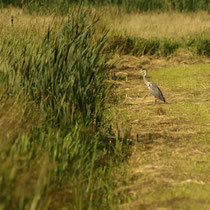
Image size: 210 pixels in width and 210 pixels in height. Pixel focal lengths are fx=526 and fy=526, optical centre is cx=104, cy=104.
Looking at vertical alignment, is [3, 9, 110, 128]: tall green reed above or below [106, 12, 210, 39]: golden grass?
above

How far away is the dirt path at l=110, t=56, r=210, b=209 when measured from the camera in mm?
4371

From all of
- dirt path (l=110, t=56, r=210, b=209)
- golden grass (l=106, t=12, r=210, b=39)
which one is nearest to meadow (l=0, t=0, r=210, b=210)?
dirt path (l=110, t=56, r=210, b=209)

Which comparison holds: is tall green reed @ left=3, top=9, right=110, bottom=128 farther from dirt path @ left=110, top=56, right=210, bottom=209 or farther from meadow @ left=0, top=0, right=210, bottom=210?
dirt path @ left=110, top=56, right=210, bottom=209

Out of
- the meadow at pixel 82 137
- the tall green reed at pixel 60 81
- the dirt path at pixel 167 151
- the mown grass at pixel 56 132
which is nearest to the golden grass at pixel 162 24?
the dirt path at pixel 167 151

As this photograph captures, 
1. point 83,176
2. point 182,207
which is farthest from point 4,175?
point 182,207

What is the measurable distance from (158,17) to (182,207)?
12.9 meters

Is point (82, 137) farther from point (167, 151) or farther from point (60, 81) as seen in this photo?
point (167, 151)

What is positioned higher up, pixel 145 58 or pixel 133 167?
pixel 133 167

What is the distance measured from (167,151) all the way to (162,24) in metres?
10.2

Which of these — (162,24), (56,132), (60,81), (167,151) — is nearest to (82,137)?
(56,132)

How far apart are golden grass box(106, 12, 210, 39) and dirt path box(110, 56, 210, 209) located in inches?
196

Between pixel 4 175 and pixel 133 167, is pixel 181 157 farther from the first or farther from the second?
pixel 4 175

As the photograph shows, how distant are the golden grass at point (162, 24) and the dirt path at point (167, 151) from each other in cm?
498

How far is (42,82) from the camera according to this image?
511 cm
